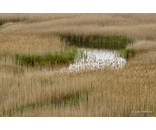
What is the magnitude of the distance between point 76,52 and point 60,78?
561cm

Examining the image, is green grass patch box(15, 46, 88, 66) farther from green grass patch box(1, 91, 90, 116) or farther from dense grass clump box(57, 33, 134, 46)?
green grass patch box(1, 91, 90, 116)

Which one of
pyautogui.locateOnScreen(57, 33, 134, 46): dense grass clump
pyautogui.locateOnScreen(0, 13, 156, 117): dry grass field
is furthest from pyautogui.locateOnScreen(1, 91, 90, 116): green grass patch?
Answer: pyautogui.locateOnScreen(57, 33, 134, 46): dense grass clump

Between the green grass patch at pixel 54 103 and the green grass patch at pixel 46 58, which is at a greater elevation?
the green grass patch at pixel 46 58

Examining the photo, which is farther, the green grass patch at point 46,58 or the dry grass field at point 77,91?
the green grass patch at point 46,58

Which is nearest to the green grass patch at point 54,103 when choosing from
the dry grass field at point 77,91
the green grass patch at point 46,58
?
the dry grass field at point 77,91

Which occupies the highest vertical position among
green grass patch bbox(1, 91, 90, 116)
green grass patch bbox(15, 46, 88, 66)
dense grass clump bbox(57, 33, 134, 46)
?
dense grass clump bbox(57, 33, 134, 46)

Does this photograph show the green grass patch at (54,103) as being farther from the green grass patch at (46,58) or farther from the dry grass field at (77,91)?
the green grass patch at (46,58)

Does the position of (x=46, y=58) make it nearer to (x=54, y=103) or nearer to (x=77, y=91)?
(x=77, y=91)

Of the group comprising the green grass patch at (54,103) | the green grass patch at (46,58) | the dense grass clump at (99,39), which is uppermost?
the dense grass clump at (99,39)

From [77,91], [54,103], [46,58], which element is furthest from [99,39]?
[54,103]

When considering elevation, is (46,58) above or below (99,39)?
below

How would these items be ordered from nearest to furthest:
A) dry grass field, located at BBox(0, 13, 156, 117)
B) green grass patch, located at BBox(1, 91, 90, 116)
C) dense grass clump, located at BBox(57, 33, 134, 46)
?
dry grass field, located at BBox(0, 13, 156, 117), green grass patch, located at BBox(1, 91, 90, 116), dense grass clump, located at BBox(57, 33, 134, 46)

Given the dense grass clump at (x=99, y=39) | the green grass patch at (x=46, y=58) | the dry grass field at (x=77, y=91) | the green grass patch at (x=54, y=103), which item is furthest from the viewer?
the dense grass clump at (x=99, y=39)

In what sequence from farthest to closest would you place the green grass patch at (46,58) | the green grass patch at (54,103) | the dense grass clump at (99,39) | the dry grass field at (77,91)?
the dense grass clump at (99,39) → the green grass patch at (46,58) → the green grass patch at (54,103) → the dry grass field at (77,91)
